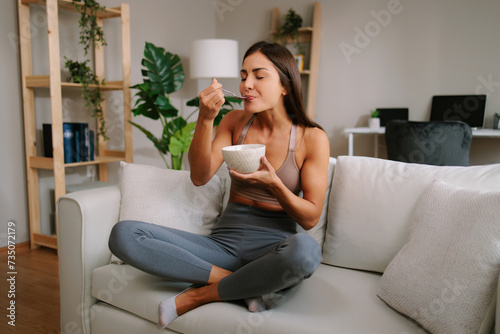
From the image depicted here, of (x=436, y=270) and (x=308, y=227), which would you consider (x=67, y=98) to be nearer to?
(x=308, y=227)

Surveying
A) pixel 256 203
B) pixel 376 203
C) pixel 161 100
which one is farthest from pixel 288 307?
pixel 161 100

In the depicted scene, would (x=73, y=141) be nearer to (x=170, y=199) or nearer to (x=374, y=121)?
(x=170, y=199)

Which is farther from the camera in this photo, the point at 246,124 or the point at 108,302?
the point at 246,124

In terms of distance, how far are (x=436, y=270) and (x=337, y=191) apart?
51 centimetres

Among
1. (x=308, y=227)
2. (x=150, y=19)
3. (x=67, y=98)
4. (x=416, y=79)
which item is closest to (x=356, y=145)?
(x=416, y=79)

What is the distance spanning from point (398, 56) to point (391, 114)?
0.51 metres

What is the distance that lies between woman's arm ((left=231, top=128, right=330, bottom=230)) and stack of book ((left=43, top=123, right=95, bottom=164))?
1854 mm

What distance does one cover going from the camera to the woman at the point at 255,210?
1.18 metres

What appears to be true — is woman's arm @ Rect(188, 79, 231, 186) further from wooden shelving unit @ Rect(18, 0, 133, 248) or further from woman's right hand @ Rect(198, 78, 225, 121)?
wooden shelving unit @ Rect(18, 0, 133, 248)

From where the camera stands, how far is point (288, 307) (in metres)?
1.17

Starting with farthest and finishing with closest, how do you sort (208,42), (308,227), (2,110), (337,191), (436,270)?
(208,42), (2,110), (337,191), (308,227), (436,270)

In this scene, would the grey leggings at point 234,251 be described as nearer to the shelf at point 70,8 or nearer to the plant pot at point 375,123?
the shelf at point 70,8

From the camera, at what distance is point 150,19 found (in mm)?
3771

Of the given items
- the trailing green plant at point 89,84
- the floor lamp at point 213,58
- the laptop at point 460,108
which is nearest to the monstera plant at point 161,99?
the trailing green plant at point 89,84
